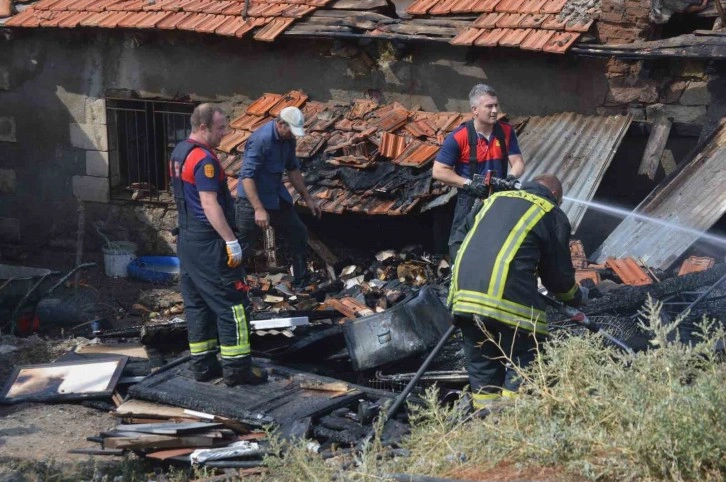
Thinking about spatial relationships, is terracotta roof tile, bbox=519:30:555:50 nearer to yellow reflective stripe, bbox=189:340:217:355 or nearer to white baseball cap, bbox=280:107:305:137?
white baseball cap, bbox=280:107:305:137

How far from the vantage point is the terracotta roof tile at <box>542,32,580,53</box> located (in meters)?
9.51

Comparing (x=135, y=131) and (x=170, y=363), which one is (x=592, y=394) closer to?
(x=170, y=363)

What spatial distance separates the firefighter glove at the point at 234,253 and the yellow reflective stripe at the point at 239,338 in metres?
0.31

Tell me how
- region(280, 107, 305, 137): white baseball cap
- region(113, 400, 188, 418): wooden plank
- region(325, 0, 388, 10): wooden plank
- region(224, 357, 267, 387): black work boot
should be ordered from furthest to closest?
1. region(325, 0, 388, 10): wooden plank
2. region(280, 107, 305, 137): white baseball cap
3. region(224, 357, 267, 387): black work boot
4. region(113, 400, 188, 418): wooden plank

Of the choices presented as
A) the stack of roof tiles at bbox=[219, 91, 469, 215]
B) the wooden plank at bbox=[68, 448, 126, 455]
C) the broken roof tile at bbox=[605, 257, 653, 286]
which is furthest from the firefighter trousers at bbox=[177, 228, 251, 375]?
the broken roof tile at bbox=[605, 257, 653, 286]

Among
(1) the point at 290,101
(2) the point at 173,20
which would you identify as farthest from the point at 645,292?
(2) the point at 173,20

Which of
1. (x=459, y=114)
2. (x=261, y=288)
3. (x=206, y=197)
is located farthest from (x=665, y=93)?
(x=206, y=197)

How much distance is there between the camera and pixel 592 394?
4699 mm

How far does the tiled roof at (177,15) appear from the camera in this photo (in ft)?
36.7

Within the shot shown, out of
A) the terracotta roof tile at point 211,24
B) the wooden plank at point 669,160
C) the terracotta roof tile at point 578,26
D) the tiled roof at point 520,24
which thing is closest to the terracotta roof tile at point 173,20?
the terracotta roof tile at point 211,24

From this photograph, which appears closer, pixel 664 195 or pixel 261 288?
pixel 664 195

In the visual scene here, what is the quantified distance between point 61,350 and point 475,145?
392 cm

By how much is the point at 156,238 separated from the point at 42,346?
4.02 metres

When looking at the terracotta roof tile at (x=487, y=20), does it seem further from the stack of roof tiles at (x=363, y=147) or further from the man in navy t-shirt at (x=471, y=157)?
the man in navy t-shirt at (x=471, y=157)
